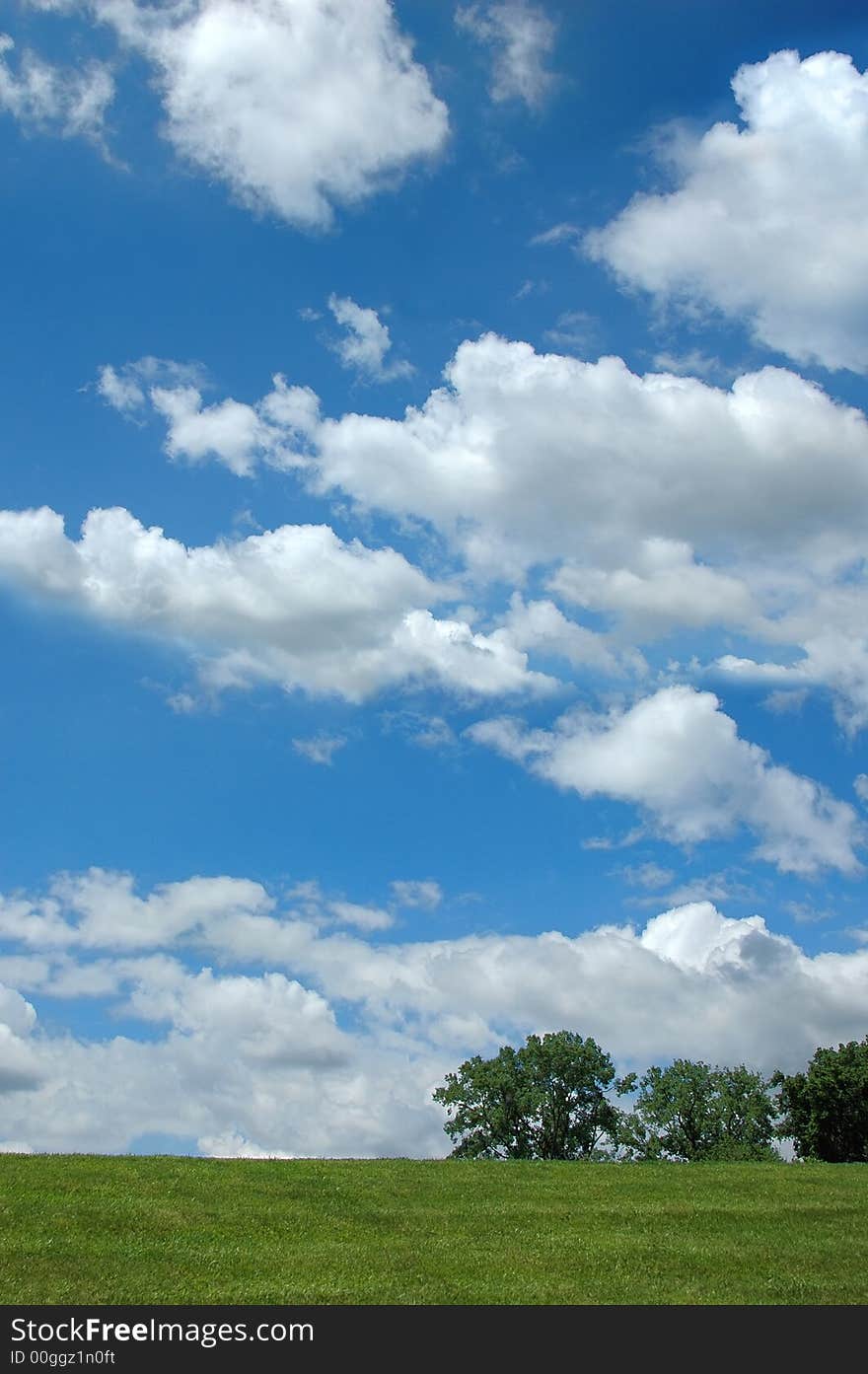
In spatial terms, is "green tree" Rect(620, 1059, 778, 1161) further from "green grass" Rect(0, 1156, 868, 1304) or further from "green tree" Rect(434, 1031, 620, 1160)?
"green grass" Rect(0, 1156, 868, 1304)

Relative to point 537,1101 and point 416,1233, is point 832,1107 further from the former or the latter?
point 416,1233

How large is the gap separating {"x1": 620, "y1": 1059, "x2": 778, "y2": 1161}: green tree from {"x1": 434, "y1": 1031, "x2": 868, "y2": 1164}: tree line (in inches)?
3.2

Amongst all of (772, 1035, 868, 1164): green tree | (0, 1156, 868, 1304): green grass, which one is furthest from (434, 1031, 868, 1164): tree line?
(0, 1156, 868, 1304): green grass

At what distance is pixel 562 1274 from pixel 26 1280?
40.0 ft

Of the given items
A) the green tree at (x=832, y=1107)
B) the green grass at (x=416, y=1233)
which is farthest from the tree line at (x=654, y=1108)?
the green grass at (x=416, y=1233)

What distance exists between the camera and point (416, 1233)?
28844 mm

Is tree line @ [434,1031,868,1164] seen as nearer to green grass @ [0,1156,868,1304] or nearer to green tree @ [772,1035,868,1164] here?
green tree @ [772,1035,868,1164]

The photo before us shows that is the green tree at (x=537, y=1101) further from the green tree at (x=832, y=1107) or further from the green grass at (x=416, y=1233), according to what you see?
the green grass at (x=416, y=1233)

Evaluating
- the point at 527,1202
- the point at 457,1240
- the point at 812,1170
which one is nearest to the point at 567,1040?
the point at 812,1170

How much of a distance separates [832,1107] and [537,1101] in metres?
22.8

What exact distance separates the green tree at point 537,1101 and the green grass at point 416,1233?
47422 mm

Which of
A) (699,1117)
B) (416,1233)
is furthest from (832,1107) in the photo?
(416,1233)

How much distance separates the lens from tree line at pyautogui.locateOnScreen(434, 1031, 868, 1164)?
82.0 m

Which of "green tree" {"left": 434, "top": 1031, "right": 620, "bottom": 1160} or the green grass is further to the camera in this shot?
"green tree" {"left": 434, "top": 1031, "right": 620, "bottom": 1160}
